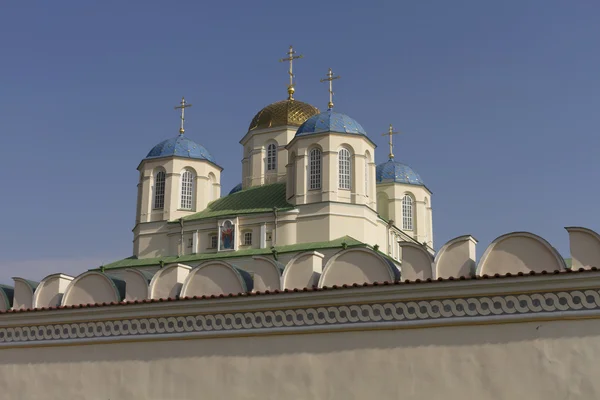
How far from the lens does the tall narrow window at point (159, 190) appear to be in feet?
100.0

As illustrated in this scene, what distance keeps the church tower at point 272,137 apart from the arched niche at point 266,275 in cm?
1908

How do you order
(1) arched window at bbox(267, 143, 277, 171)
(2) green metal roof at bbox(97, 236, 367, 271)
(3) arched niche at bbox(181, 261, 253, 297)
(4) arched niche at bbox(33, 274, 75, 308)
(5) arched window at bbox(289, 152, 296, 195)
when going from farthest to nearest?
(1) arched window at bbox(267, 143, 277, 171), (5) arched window at bbox(289, 152, 296, 195), (2) green metal roof at bbox(97, 236, 367, 271), (4) arched niche at bbox(33, 274, 75, 308), (3) arched niche at bbox(181, 261, 253, 297)

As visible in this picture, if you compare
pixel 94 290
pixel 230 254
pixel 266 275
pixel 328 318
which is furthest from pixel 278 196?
pixel 328 318

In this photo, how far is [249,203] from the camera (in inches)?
1149

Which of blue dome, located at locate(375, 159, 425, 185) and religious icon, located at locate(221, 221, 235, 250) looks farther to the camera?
blue dome, located at locate(375, 159, 425, 185)

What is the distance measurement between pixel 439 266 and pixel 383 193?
2431cm

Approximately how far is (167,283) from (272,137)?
64.5ft

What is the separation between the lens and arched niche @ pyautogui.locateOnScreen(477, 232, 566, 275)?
11.0 meters

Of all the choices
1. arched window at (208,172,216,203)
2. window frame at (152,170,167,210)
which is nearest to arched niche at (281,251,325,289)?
window frame at (152,170,167,210)

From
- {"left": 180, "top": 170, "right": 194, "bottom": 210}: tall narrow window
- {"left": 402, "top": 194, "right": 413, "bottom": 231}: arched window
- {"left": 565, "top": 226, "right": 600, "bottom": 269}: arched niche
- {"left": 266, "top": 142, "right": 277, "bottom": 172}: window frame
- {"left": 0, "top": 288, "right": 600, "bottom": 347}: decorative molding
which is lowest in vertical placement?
{"left": 0, "top": 288, "right": 600, "bottom": 347}: decorative molding

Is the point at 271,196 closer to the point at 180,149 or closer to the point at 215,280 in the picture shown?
the point at 180,149

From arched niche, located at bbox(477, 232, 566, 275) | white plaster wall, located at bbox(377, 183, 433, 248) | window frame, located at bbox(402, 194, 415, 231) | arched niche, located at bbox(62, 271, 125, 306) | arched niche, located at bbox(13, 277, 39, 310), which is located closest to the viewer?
arched niche, located at bbox(477, 232, 566, 275)

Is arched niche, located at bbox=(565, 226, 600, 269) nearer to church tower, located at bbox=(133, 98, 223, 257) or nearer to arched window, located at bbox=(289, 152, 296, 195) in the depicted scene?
arched window, located at bbox=(289, 152, 296, 195)

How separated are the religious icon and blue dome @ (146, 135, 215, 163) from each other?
3.90m
